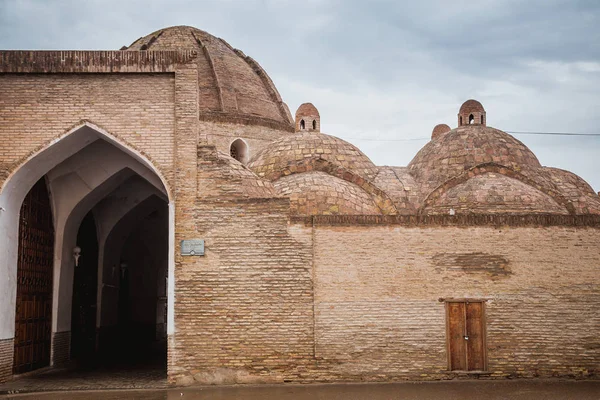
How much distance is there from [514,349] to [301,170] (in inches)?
209

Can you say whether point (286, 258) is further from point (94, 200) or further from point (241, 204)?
point (94, 200)

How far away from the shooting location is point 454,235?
9.43 m

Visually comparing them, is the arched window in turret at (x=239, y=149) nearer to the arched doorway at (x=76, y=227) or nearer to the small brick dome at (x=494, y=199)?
the arched doorway at (x=76, y=227)

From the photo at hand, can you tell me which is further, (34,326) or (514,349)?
(34,326)

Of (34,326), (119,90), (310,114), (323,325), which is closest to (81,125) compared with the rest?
(119,90)

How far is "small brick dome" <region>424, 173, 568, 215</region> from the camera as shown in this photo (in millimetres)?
12391

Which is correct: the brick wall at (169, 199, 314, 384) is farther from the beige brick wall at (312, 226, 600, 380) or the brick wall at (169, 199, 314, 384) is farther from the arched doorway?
the arched doorway

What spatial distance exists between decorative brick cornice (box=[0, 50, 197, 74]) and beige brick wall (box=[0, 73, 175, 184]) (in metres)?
0.12

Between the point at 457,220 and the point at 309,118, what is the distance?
20.3ft

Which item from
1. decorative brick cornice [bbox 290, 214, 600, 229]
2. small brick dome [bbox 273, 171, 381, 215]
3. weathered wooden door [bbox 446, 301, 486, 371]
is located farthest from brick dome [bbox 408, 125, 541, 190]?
weathered wooden door [bbox 446, 301, 486, 371]

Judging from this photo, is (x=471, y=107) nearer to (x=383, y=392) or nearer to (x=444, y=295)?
(x=444, y=295)

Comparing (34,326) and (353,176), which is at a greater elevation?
(353,176)

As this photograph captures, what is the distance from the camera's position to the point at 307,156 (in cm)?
1306

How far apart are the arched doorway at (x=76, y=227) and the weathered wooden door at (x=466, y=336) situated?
3.92 metres
